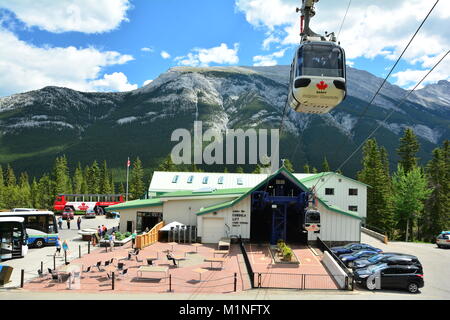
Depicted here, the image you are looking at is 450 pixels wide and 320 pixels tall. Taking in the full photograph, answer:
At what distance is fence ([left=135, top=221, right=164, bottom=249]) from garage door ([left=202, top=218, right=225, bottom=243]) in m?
4.59

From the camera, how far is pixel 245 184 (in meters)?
51.7

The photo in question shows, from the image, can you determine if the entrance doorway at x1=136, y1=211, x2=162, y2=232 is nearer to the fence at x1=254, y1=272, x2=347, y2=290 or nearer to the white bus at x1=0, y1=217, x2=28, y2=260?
the white bus at x1=0, y1=217, x2=28, y2=260

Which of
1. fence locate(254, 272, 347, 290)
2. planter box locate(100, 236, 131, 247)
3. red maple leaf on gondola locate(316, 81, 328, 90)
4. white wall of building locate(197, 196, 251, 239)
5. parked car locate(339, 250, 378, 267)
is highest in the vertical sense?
red maple leaf on gondola locate(316, 81, 328, 90)

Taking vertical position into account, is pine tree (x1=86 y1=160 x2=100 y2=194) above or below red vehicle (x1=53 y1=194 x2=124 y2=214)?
above

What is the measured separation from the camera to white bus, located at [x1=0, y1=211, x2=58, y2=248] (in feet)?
96.7

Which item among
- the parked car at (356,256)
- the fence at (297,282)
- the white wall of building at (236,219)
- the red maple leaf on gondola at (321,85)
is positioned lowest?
the fence at (297,282)

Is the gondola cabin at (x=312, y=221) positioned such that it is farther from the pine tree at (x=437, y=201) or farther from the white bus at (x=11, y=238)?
the pine tree at (x=437, y=201)

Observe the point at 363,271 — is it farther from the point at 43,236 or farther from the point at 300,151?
the point at 300,151

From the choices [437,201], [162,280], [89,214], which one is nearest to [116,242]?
[162,280]

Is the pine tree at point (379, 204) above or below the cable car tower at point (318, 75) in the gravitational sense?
below

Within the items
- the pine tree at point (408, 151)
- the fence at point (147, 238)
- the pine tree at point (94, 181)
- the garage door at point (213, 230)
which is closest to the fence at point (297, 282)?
the garage door at point (213, 230)

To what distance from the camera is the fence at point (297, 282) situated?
18.4 meters

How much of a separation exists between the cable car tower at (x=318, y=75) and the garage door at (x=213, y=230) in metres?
19.7

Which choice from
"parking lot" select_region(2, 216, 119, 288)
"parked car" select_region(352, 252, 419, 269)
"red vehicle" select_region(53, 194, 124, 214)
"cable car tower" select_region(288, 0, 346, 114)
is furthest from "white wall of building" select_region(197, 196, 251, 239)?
"red vehicle" select_region(53, 194, 124, 214)
